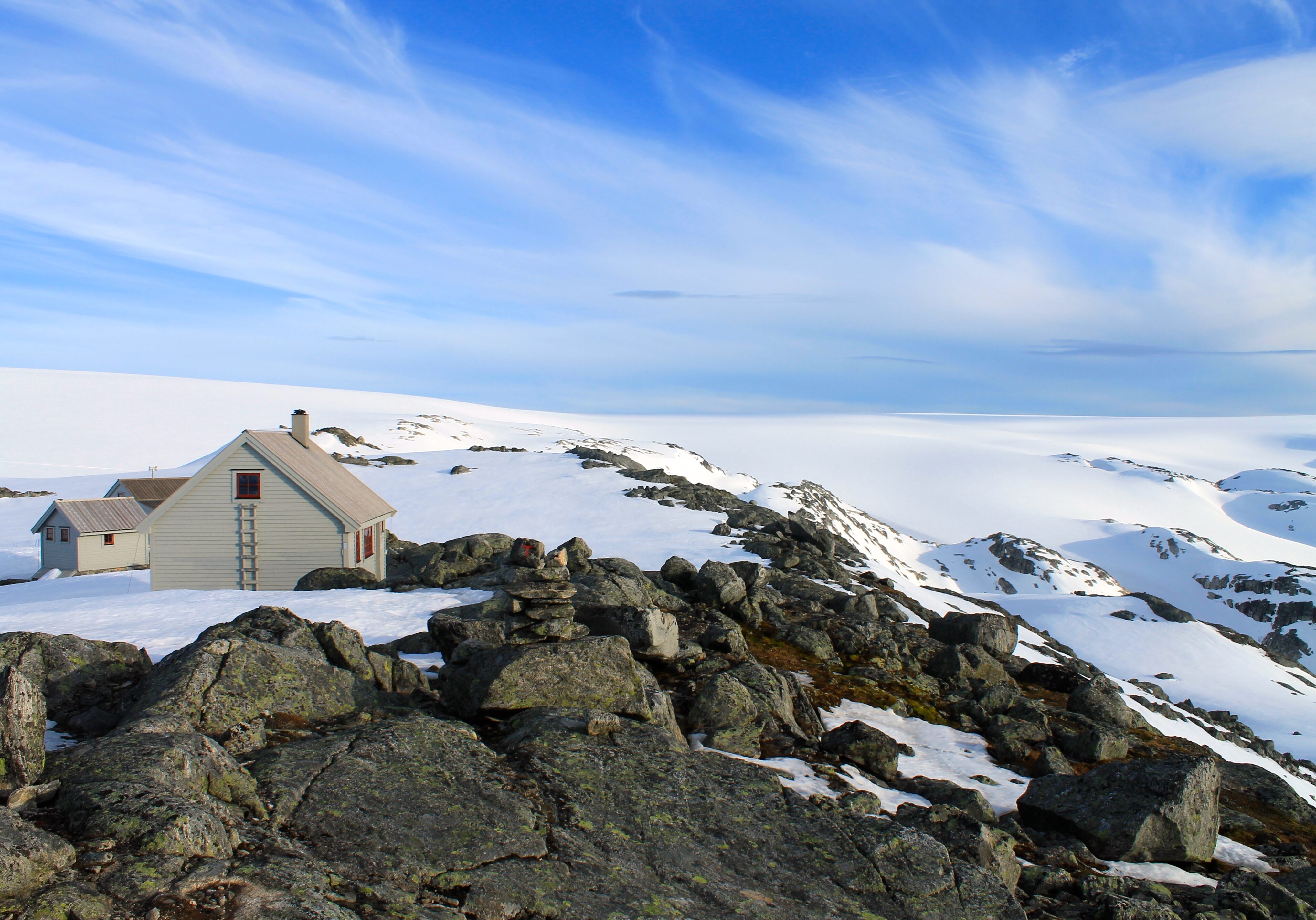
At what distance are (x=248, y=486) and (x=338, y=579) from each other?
628 centimetres

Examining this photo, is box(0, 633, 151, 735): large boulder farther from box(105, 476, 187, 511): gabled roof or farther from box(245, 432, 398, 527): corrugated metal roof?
box(105, 476, 187, 511): gabled roof

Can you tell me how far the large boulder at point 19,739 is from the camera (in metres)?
6.54

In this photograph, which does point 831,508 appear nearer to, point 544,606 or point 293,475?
point 293,475


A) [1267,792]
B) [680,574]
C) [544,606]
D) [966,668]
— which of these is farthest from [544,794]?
[1267,792]

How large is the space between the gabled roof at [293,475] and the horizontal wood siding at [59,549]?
21.2 m

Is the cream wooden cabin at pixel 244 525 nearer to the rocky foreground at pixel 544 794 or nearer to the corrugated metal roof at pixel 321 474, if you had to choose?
the corrugated metal roof at pixel 321 474

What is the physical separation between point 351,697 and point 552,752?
336 centimetres

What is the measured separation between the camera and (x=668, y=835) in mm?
8000

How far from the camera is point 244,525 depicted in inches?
1104

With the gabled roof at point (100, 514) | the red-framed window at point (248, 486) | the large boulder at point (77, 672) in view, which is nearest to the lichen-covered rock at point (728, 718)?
the large boulder at point (77, 672)

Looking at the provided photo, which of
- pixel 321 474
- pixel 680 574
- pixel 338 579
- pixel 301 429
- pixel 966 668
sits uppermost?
pixel 301 429

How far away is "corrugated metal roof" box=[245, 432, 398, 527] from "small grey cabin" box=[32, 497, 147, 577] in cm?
2019

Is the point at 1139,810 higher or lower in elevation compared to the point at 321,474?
lower

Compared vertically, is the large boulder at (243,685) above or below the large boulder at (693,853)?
above
